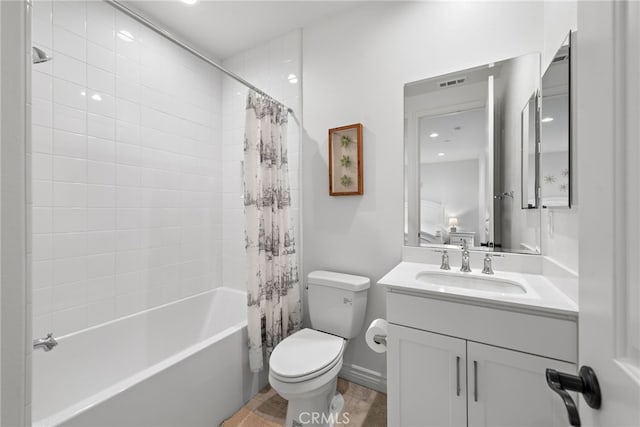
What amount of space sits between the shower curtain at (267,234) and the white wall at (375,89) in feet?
0.75

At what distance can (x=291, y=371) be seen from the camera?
131cm

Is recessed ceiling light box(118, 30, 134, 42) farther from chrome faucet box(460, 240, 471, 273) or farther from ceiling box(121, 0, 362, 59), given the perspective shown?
chrome faucet box(460, 240, 471, 273)

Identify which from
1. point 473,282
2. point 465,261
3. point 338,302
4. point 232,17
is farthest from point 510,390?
point 232,17

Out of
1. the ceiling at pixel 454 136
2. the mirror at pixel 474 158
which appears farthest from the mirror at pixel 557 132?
the ceiling at pixel 454 136

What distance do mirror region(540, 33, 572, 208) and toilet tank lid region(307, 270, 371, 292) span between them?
3.35 ft

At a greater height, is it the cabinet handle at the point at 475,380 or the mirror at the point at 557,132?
the mirror at the point at 557,132

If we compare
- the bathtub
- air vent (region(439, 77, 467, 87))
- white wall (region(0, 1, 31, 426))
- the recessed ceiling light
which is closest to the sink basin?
air vent (region(439, 77, 467, 87))

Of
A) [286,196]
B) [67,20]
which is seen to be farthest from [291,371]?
[67,20]

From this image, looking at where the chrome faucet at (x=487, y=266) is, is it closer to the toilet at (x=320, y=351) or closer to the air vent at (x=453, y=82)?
the toilet at (x=320, y=351)

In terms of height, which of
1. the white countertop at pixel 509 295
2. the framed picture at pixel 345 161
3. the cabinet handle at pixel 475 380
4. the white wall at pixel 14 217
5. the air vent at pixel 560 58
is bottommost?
the cabinet handle at pixel 475 380

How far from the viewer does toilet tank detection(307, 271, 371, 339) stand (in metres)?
1.68

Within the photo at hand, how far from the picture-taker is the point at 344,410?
1609 mm

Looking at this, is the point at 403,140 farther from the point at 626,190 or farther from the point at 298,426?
the point at 298,426

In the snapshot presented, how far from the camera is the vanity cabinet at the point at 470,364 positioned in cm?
94
